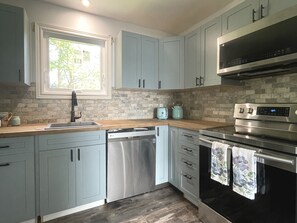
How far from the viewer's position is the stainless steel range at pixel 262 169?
1.05 meters

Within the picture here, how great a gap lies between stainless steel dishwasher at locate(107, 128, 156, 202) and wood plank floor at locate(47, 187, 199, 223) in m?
0.10

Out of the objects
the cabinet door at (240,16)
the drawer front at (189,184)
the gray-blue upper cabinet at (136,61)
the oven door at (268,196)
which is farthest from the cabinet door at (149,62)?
the oven door at (268,196)

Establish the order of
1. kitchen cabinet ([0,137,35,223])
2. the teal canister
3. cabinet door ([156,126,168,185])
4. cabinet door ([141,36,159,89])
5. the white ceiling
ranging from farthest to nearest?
the teal canister < cabinet door ([141,36,159,89]) < cabinet door ([156,126,168,185]) < the white ceiling < kitchen cabinet ([0,137,35,223])

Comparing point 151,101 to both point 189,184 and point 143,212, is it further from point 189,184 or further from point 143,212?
point 143,212

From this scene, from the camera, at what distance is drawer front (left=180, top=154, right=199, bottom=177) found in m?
1.86

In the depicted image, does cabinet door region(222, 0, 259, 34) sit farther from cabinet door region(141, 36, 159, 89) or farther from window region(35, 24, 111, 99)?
window region(35, 24, 111, 99)

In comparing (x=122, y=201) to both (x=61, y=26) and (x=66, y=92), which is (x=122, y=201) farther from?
(x=61, y=26)

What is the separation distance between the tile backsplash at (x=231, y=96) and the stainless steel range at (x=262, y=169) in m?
0.36

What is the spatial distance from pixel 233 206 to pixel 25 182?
1.86 meters

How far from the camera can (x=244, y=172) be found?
122 centimetres

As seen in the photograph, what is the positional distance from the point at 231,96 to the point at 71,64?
2.23 meters

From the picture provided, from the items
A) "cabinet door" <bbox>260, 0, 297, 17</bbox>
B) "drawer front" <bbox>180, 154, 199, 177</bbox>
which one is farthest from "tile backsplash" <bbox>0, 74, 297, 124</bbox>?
"drawer front" <bbox>180, 154, 199, 177</bbox>

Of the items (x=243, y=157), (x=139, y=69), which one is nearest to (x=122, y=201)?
(x=243, y=157)

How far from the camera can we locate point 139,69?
2.45 m
